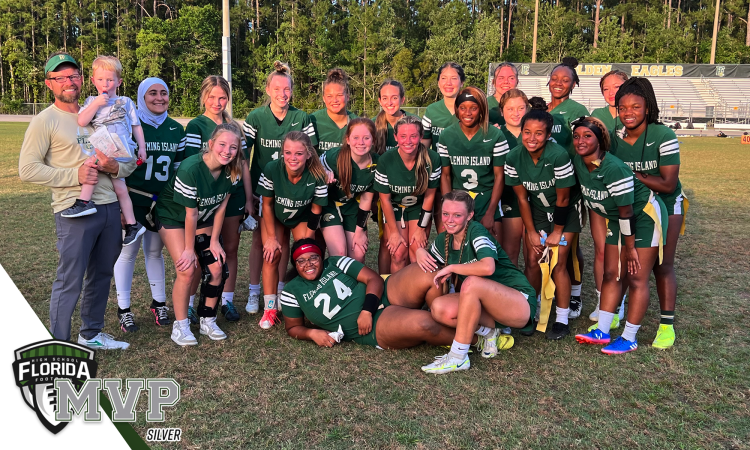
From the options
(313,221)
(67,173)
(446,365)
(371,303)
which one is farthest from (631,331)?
(67,173)

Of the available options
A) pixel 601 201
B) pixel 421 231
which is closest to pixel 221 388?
pixel 421 231

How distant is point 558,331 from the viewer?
14.8 feet

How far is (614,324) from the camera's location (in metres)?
4.78

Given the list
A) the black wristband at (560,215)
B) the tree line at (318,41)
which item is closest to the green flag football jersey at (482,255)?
the black wristband at (560,215)

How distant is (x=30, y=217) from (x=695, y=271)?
29.7 feet

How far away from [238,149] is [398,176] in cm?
132

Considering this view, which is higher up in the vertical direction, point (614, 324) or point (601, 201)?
point (601, 201)

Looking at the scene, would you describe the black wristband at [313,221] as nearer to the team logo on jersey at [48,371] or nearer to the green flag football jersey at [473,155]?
the green flag football jersey at [473,155]

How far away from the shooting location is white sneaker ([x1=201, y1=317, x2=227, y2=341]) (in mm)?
4391

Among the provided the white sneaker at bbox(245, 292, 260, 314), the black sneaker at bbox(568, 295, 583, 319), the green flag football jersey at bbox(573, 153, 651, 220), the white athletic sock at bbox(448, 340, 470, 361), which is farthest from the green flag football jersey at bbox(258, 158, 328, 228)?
the black sneaker at bbox(568, 295, 583, 319)

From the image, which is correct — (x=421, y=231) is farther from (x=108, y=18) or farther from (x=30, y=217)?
(x=108, y=18)

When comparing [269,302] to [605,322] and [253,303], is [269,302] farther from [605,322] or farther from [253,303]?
[605,322]

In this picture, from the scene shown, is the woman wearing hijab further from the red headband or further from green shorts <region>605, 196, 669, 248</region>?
green shorts <region>605, 196, 669, 248</region>

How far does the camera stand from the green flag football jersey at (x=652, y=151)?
13.8ft
